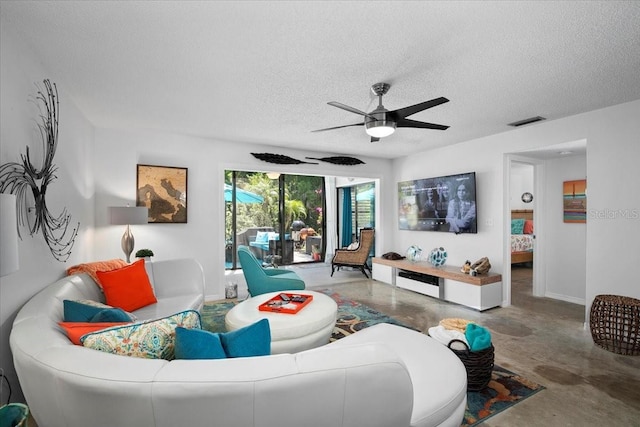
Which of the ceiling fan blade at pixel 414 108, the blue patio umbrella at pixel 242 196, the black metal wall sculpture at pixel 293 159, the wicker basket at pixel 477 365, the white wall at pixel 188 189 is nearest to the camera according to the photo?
the wicker basket at pixel 477 365

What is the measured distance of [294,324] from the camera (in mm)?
2445

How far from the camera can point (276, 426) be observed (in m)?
0.94

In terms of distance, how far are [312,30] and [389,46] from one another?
55 centimetres

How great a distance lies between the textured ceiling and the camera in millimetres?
1741

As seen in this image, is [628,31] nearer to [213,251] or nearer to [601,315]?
[601,315]

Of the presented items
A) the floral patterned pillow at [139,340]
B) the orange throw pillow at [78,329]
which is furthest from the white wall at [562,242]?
the orange throw pillow at [78,329]

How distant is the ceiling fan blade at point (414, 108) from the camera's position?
2.23 metres

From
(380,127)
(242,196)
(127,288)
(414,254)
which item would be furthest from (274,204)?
(380,127)

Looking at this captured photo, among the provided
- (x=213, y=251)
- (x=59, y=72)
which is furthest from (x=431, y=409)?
(x=213, y=251)

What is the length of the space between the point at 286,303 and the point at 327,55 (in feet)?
7.06

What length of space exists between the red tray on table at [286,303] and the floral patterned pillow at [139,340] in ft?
4.87

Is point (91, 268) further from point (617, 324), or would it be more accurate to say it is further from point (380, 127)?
point (617, 324)

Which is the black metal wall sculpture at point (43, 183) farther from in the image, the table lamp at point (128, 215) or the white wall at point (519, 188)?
the white wall at point (519, 188)

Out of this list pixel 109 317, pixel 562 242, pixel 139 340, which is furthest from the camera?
pixel 562 242
